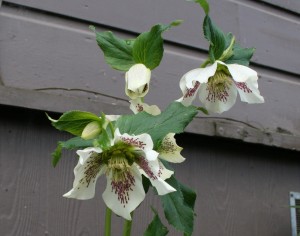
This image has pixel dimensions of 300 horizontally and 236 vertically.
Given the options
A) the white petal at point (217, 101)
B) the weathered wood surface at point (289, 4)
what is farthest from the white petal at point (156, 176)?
the weathered wood surface at point (289, 4)

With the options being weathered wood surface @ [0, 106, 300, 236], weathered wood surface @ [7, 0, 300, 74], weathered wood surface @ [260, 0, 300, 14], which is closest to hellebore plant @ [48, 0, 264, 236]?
weathered wood surface @ [0, 106, 300, 236]

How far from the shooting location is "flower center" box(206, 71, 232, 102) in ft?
2.81

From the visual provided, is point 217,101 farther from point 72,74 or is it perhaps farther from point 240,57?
point 72,74

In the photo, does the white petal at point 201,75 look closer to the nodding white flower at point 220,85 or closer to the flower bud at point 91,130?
the nodding white flower at point 220,85

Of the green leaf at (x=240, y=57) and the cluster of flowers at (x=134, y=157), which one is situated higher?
the green leaf at (x=240, y=57)

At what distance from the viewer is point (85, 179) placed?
69cm

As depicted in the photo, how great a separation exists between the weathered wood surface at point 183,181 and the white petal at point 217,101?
→ 1.94 ft

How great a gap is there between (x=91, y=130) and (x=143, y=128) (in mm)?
83

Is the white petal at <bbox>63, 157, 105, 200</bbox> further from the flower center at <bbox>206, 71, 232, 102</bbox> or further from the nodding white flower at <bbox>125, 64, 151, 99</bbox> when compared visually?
the flower center at <bbox>206, 71, 232, 102</bbox>

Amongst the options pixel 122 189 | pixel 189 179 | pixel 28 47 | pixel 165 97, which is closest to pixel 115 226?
pixel 189 179

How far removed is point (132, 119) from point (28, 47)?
0.76 m

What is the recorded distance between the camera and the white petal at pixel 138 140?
66 centimetres

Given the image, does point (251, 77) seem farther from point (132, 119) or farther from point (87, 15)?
point (87, 15)

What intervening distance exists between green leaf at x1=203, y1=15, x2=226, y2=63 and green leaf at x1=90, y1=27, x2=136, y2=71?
0.14 m
